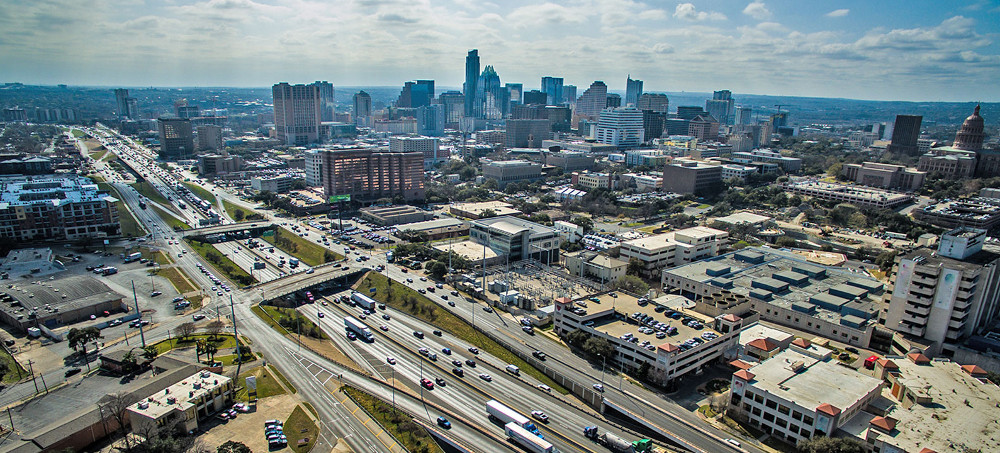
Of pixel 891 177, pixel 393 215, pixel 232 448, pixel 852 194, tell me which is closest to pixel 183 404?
pixel 232 448

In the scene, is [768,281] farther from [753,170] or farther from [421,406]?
[753,170]

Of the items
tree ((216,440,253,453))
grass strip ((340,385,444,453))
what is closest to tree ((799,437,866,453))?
grass strip ((340,385,444,453))

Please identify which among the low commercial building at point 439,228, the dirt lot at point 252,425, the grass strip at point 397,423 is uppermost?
the low commercial building at point 439,228

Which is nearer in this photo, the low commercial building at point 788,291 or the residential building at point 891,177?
the low commercial building at point 788,291

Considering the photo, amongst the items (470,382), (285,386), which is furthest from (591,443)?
(285,386)

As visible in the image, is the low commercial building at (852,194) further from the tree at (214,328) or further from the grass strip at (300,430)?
the tree at (214,328)

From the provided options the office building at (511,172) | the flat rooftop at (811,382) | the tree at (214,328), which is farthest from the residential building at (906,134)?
the tree at (214,328)

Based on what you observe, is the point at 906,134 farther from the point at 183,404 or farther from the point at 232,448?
the point at 183,404

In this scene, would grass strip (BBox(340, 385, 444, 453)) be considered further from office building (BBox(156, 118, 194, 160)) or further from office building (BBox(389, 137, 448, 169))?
office building (BBox(156, 118, 194, 160))
